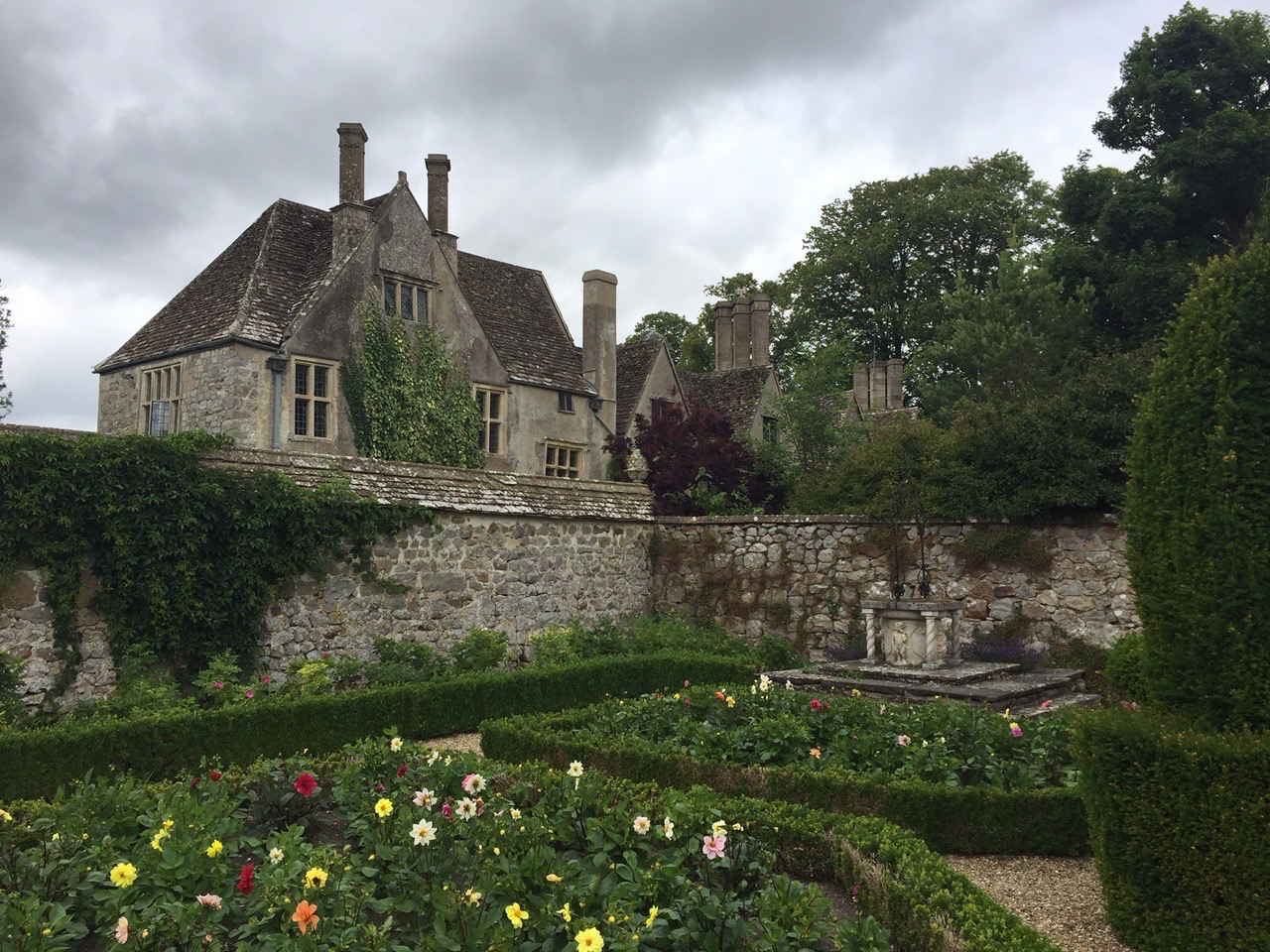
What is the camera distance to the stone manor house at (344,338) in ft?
64.9

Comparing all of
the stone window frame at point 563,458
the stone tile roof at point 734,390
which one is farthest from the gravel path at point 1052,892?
the stone tile roof at point 734,390

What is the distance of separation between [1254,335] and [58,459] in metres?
10.4

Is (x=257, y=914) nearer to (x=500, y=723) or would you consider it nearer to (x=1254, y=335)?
(x=500, y=723)

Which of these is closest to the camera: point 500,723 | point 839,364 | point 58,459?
point 500,723

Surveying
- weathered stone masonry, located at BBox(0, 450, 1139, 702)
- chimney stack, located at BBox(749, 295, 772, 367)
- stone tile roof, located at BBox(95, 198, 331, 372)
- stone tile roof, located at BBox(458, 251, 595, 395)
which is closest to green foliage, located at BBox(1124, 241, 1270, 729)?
weathered stone masonry, located at BBox(0, 450, 1139, 702)

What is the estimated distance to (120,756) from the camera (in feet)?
27.1

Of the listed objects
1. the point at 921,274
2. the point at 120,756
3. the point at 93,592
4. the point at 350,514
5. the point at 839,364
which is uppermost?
the point at 921,274

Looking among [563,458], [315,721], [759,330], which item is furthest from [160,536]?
[759,330]

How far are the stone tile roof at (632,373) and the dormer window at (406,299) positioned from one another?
24.8ft

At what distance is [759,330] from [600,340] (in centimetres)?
959

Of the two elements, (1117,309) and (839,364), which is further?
(839,364)

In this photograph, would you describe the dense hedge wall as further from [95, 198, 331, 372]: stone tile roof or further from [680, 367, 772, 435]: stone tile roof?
[680, 367, 772, 435]: stone tile roof

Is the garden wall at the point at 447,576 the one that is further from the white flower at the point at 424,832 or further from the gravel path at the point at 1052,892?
the gravel path at the point at 1052,892

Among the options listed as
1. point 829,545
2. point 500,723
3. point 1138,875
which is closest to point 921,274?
point 829,545
